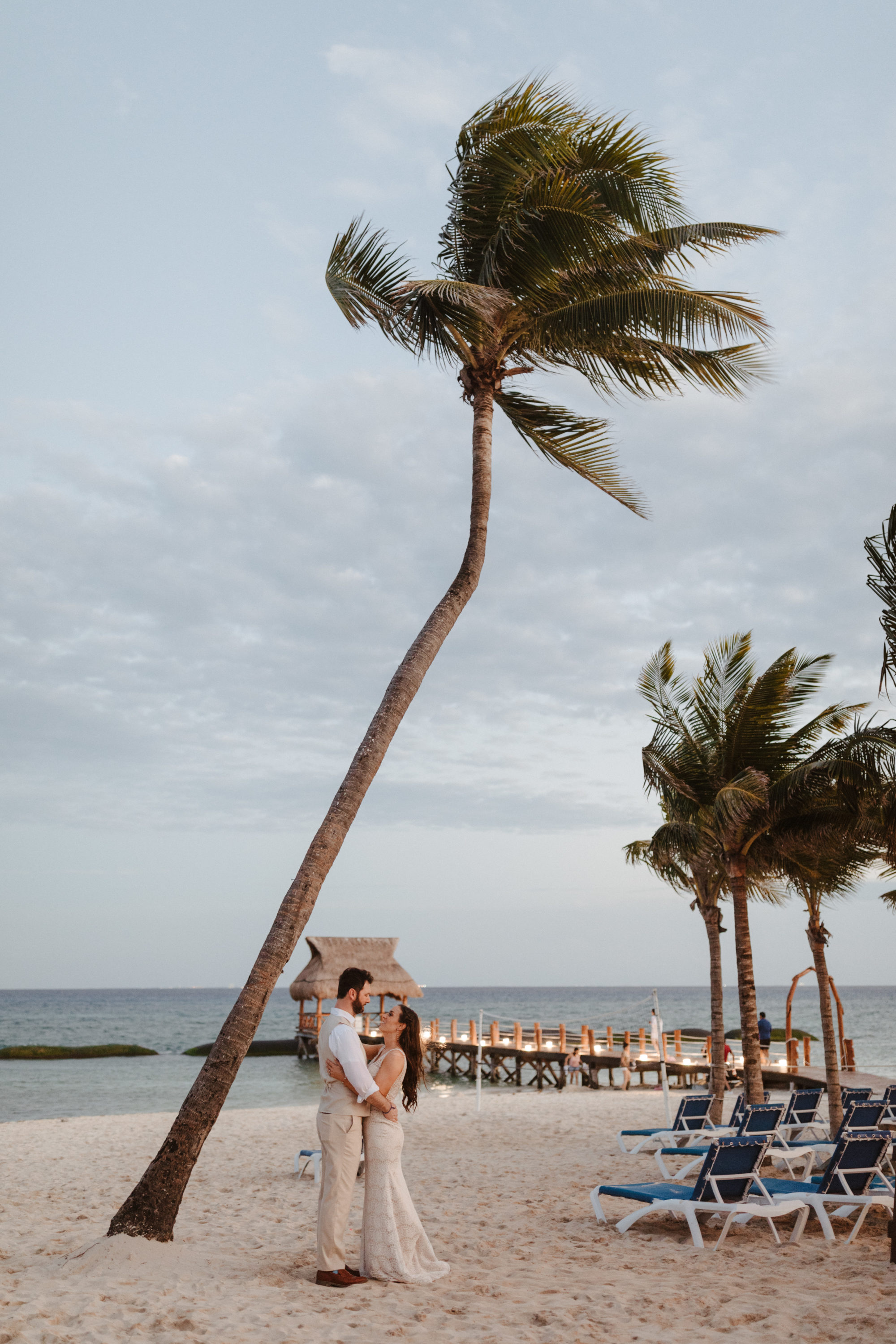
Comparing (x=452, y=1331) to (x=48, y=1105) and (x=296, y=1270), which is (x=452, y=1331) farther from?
(x=48, y=1105)

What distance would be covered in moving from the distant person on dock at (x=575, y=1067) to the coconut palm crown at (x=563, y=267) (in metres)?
22.2

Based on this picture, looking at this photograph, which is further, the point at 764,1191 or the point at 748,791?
the point at 748,791

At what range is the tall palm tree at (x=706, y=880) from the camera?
1250 cm

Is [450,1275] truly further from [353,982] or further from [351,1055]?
[353,982]

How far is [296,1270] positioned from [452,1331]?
152 cm

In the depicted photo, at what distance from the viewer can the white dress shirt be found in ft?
17.9

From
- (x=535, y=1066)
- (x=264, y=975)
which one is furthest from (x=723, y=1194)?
(x=535, y=1066)

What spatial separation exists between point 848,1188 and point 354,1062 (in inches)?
156

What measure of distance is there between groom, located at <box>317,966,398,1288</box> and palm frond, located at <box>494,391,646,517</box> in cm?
537

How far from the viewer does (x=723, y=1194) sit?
6926 mm

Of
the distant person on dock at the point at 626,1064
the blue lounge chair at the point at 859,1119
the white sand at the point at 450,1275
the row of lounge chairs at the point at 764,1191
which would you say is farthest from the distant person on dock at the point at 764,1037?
the row of lounge chairs at the point at 764,1191

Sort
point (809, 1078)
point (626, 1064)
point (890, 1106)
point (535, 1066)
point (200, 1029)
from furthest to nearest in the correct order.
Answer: point (200, 1029) < point (535, 1066) < point (626, 1064) < point (809, 1078) < point (890, 1106)

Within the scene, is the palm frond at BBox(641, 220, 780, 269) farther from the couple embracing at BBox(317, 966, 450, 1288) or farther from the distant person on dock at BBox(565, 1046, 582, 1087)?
the distant person on dock at BBox(565, 1046, 582, 1087)

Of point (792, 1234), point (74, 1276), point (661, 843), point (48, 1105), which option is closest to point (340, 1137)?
point (74, 1276)
